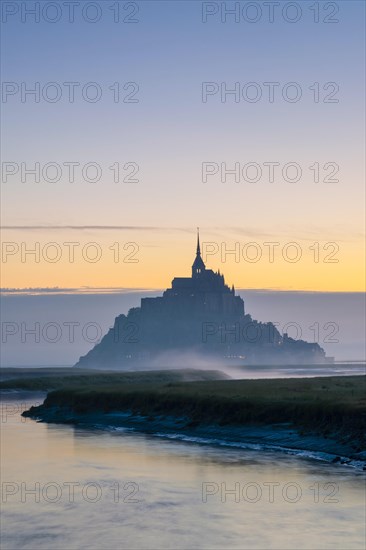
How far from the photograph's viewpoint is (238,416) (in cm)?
5716

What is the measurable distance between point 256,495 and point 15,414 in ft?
156

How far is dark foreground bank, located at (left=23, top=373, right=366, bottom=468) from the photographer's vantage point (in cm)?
4647

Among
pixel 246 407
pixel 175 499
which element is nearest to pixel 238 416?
pixel 246 407

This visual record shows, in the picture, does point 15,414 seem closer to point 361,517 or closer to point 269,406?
point 269,406

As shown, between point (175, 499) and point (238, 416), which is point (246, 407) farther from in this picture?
point (175, 499)

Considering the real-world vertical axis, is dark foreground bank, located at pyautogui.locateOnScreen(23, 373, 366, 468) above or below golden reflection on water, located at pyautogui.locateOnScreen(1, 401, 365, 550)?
above

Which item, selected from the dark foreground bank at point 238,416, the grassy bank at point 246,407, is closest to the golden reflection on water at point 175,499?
the dark foreground bank at point 238,416

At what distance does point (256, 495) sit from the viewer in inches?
1352

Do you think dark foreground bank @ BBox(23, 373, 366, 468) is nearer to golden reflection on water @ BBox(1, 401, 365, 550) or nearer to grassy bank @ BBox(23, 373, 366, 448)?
grassy bank @ BBox(23, 373, 366, 448)

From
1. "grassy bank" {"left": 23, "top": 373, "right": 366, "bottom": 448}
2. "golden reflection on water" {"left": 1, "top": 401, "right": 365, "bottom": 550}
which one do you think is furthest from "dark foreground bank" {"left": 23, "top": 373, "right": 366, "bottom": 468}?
"golden reflection on water" {"left": 1, "top": 401, "right": 365, "bottom": 550}

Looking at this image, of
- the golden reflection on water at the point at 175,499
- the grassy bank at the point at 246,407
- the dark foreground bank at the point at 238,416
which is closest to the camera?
the golden reflection on water at the point at 175,499

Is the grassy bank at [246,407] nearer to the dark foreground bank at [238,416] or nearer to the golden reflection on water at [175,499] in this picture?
the dark foreground bank at [238,416]

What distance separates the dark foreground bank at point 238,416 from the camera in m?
46.5

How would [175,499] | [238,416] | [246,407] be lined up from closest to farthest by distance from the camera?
[175,499] < [238,416] < [246,407]
